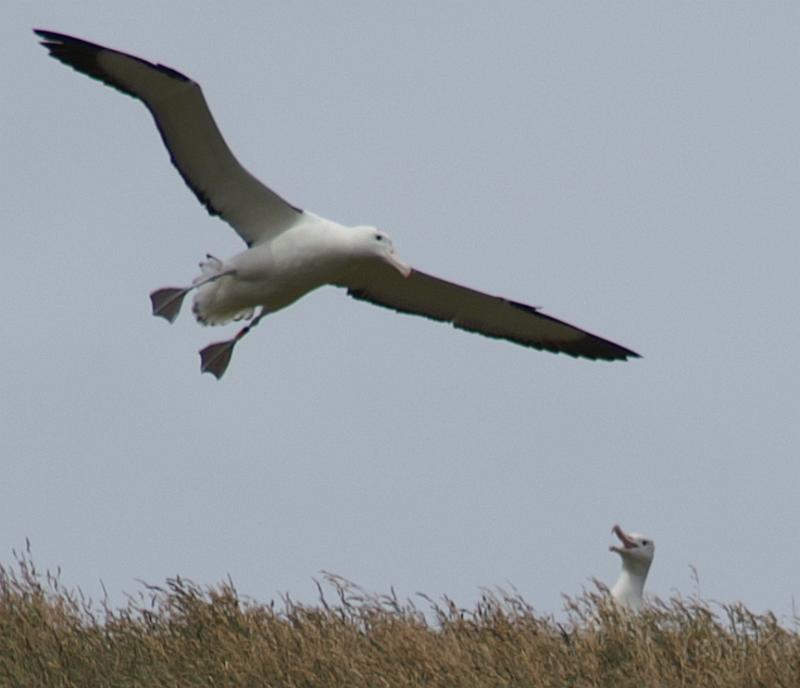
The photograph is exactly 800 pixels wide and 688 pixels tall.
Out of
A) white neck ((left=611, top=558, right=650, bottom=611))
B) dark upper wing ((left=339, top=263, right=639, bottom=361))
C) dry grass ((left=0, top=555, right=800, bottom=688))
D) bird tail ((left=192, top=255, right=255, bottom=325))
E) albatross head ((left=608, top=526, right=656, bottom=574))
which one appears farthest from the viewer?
dark upper wing ((left=339, top=263, right=639, bottom=361))

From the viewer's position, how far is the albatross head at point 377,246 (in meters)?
11.3

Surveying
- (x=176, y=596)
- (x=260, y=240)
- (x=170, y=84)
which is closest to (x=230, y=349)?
(x=260, y=240)

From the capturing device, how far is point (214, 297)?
11.3m

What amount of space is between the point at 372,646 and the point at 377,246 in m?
3.04

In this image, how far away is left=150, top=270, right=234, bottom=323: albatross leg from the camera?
11.5m

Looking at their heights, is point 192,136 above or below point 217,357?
above

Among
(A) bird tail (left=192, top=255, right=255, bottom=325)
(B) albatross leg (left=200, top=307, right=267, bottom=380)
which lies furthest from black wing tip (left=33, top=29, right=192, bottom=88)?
(B) albatross leg (left=200, top=307, right=267, bottom=380)

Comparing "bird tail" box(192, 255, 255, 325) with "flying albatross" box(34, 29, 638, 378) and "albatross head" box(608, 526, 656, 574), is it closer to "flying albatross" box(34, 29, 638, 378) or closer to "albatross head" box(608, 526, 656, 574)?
"flying albatross" box(34, 29, 638, 378)

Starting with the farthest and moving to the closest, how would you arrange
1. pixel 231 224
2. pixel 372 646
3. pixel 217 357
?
1. pixel 217 357
2. pixel 231 224
3. pixel 372 646

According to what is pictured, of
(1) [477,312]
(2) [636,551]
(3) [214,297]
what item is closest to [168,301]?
(3) [214,297]

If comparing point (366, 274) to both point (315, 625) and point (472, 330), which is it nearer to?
point (472, 330)

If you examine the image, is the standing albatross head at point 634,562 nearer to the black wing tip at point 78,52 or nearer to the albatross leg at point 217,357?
the albatross leg at point 217,357

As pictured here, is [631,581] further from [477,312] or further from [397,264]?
[397,264]

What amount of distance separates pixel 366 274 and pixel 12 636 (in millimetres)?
3929
